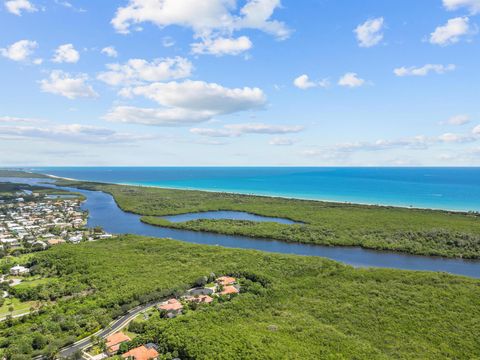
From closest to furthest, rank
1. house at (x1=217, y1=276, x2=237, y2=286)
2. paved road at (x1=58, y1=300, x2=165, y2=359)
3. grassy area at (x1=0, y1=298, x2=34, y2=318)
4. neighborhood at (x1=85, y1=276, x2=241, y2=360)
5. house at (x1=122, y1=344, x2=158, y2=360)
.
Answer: house at (x1=122, y1=344, x2=158, y2=360)
neighborhood at (x1=85, y1=276, x2=241, y2=360)
paved road at (x1=58, y1=300, x2=165, y2=359)
grassy area at (x1=0, y1=298, x2=34, y2=318)
house at (x1=217, y1=276, x2=237, y2=286)

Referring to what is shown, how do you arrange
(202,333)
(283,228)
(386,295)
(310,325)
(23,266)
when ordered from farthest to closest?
(283,228) < (23,266) < (386,295) < (310,325) < (202,333)

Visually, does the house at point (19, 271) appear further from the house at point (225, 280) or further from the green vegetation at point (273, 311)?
the house at point (225, 280)

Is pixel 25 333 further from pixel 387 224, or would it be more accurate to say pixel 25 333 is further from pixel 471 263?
pixel 387 224

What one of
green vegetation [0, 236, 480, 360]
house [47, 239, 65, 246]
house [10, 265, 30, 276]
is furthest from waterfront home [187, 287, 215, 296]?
house [47, 239, 65, 246]

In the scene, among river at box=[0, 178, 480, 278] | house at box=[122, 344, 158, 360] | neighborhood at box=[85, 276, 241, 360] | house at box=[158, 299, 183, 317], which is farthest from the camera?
→ river at box=[0, 178, 480, 278]

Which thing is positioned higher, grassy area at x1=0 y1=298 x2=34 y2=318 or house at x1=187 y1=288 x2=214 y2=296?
house at x1=187 y1=288 x2=214 y2=296

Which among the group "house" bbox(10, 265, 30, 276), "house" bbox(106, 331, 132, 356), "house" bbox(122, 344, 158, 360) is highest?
"house" bbox(122, 344, 158, 360)

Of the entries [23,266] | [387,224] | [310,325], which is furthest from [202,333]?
[387,224]

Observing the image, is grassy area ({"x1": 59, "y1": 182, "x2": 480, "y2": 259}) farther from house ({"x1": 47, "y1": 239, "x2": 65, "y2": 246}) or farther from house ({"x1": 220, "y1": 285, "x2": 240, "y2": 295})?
house ({"x1": 220, "y1": 285, "x2": 240, "y2": 295})
